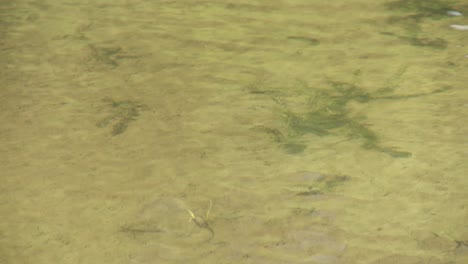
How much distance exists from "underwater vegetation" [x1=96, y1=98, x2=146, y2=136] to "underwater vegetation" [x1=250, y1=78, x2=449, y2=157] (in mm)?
530

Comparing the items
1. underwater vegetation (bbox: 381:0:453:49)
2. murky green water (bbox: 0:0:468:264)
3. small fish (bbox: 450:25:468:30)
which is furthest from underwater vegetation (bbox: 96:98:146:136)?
small fish (bbox: 450:25:468:30)

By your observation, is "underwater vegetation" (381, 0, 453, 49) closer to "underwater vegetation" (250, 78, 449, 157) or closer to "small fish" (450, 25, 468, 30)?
"small fish" (450, 25, 468, 30)

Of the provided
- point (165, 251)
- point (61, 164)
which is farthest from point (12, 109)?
point (165, 251)

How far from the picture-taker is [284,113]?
3.30m

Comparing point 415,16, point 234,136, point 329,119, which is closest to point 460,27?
point 415,16

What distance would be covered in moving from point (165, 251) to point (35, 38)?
2.23 m

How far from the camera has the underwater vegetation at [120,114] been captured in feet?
10.5

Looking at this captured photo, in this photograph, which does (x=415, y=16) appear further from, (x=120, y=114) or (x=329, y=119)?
(x=120, y=114)

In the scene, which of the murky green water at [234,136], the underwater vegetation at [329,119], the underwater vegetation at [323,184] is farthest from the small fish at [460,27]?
the underwater vegetation at [323,184]

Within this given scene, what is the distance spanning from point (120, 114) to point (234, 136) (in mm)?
529

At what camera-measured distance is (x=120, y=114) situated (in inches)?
130

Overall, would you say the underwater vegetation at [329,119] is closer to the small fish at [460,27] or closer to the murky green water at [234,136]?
the murky green water at [234,136]

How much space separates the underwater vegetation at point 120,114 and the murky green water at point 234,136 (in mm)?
11

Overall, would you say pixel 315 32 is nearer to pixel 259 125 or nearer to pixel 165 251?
pixel 259 125
